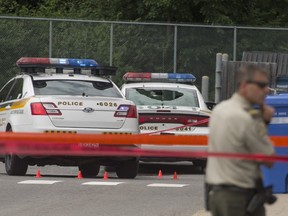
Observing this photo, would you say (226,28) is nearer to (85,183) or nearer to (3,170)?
(3,170)

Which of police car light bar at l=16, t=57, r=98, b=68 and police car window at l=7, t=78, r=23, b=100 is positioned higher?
police car light bar at l=16, t=57, r=98, b=68

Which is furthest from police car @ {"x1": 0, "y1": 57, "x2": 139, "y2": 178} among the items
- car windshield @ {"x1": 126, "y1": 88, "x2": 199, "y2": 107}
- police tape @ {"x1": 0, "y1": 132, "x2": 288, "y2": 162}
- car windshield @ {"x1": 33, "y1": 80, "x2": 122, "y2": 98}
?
police tape @ {"x1": 0, "y1": 132, "x2": 288, "y2": 162}

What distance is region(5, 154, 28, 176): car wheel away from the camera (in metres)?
15.9

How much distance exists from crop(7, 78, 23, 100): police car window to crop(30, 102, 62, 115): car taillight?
811mm

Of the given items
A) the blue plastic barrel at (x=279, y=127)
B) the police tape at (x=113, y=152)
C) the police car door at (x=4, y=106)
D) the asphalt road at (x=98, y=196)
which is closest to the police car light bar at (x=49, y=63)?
the police car door at (x=4, y=106)

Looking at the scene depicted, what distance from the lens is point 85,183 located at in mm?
15055

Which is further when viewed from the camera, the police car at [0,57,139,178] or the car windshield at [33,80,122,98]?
Result: the car windshield at [33,80,122,98]

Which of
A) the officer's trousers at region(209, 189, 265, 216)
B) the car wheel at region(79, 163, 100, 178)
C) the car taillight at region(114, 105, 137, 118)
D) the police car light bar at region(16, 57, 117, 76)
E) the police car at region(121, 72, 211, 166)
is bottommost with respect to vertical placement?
the car wheel at region(79, 163, 100, 178)

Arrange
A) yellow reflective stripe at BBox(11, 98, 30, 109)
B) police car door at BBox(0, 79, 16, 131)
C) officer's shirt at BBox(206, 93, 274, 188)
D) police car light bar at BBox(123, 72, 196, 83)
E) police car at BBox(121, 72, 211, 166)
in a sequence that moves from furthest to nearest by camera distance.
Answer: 1. police car light bar at BBox(123, 72, 196, 83)
2. police car at BBox(121, 72, 211, 166)
3. police car door at BBox(0, 79, 16, 131)
4. yellow reflective stripe at BBox(11, 98, 30, 109)
5. officer's shirt at BBox(206, 93, 274, 188)

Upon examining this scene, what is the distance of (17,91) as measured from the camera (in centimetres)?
1655

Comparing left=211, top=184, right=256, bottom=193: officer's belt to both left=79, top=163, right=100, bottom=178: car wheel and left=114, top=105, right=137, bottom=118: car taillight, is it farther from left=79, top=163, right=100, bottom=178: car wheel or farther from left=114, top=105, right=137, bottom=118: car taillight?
left=79, top=163, right=100, bottom=178: car wheel

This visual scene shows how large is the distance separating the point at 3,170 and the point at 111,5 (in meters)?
16.8

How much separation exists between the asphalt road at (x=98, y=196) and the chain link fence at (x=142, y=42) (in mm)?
9980

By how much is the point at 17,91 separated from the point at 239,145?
9.84 m
